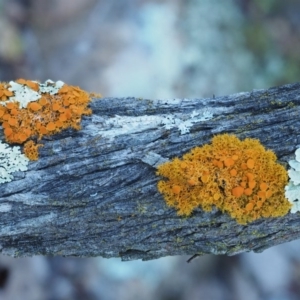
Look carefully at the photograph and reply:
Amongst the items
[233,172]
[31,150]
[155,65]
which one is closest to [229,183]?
[233,172]

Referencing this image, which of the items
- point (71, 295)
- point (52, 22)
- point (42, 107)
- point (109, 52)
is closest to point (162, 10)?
point (109, 52)

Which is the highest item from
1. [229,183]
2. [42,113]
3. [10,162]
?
[42,113]

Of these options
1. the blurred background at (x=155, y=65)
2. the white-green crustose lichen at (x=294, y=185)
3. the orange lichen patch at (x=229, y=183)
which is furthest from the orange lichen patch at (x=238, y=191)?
the blurred background at (x=155, y=65)

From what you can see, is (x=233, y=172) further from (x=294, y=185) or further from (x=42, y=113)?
(x=42, y=113)

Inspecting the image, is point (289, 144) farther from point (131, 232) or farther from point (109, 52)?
point (109, 52)

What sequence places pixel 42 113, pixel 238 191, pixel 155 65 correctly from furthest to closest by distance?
pixel 155 65 < pixel 42 113 < pixel 238 191

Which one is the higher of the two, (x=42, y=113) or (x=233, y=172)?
(x=42, y=113)
